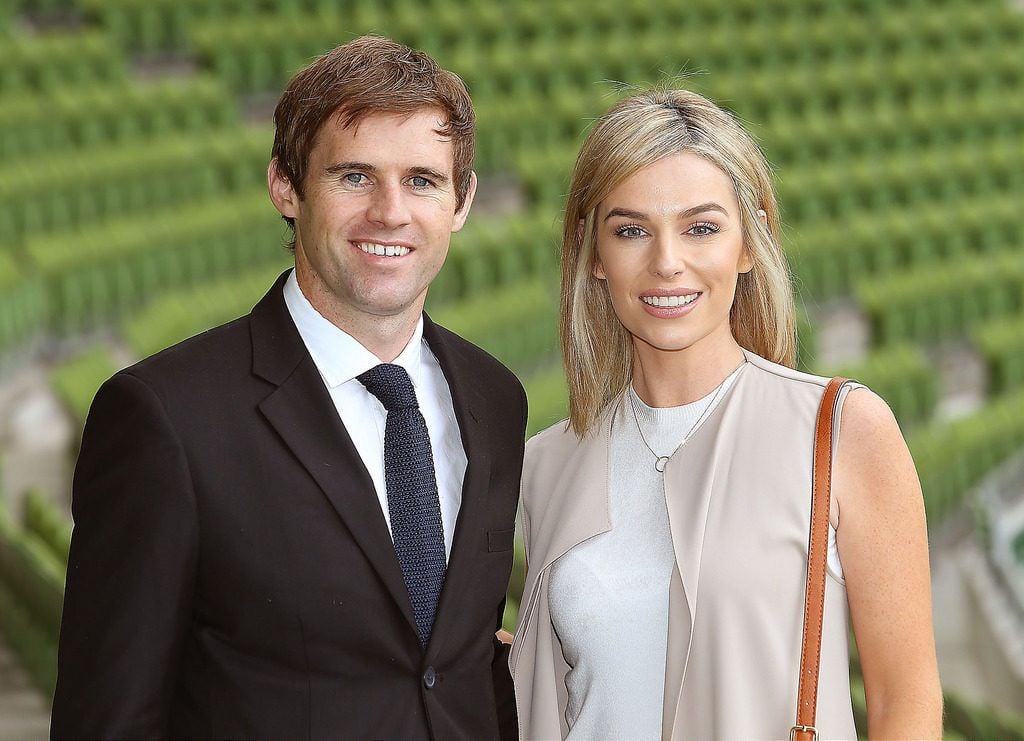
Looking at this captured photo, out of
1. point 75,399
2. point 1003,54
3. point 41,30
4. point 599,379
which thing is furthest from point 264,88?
point 599,379

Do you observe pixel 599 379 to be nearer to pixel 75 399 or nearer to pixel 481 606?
pixel 481 606

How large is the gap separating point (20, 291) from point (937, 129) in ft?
12.9

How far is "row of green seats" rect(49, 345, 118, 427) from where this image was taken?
2.65 metres

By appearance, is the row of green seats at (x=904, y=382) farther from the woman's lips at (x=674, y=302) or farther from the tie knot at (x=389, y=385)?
the tie knot at (x=389, y=385)

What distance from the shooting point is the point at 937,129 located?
5574 mm

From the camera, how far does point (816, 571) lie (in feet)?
2.91

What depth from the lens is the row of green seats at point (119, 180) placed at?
3633 millimetres

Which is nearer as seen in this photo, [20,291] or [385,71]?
[385,71]

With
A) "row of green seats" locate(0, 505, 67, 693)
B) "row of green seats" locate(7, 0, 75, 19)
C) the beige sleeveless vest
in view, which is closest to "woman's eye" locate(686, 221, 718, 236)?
the beige sleeveless vest

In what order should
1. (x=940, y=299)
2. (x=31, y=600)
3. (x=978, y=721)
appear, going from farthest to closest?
(x=940, y=299), (x=31, y=600), (x=978, y=721)

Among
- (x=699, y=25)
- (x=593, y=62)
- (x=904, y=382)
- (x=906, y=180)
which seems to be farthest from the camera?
(x=699, y=25)

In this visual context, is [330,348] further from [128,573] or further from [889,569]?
[889,569]

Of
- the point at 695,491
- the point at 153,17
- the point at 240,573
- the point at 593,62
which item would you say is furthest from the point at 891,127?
the point at 240,573

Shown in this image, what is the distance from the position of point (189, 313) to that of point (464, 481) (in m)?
2.24
